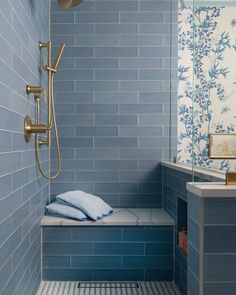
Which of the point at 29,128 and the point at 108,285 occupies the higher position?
the point at 29,128

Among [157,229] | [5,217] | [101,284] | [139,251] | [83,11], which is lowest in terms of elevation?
[101,284]

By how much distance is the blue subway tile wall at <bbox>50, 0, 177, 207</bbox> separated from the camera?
3256 millimetres

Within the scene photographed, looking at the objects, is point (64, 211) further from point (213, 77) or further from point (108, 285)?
point (213, 77)

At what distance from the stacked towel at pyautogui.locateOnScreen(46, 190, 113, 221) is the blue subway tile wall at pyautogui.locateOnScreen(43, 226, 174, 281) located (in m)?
0.11

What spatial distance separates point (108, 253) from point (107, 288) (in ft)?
0.80

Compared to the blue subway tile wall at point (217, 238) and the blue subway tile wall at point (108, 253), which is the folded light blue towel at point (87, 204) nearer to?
the blue subway tile wall at point (108, 253)

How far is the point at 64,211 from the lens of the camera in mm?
2836

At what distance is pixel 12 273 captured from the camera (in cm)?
187

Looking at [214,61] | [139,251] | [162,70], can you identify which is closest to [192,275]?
[214,61]

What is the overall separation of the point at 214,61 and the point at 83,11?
208 centimetres

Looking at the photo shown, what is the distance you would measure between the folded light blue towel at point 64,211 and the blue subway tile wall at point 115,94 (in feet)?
1.11

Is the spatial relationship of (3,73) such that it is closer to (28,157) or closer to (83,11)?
(28,157)

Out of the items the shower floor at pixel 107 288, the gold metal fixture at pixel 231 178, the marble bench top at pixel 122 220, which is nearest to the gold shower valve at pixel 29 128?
the marble bench top at pixel 122 220

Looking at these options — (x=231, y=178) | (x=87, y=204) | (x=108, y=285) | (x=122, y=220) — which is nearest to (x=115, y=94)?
(x=87, y=204)
